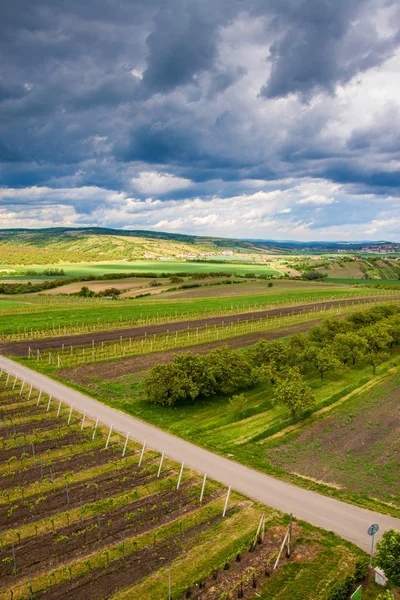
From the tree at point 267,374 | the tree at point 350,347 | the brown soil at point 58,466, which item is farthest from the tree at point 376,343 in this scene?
the brown soil at point 58,466

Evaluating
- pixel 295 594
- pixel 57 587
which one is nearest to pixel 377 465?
pixel 295 594

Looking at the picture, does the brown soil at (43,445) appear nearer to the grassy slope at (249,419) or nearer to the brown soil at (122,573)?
the grassy slope at (249,419)

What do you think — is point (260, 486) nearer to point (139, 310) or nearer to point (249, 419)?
point (249, 419)

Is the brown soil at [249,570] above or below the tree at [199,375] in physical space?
below

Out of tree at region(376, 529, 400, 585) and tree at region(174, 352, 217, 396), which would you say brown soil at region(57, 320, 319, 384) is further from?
tree at region(376, 529, 400, 585)

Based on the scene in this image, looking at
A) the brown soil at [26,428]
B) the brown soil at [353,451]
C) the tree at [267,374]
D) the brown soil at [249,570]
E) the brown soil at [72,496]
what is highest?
the tree at [267,374]

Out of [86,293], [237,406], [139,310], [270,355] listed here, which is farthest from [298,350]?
[86,293]

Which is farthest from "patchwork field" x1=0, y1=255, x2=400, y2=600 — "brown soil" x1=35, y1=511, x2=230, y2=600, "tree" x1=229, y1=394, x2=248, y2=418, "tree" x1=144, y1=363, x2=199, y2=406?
"tree" x1=144, y1=363, x2=199, y2=406
